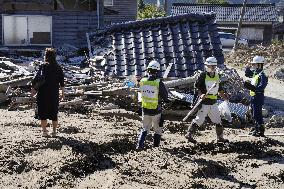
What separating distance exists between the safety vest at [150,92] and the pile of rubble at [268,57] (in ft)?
58.2

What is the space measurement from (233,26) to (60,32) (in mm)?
27056

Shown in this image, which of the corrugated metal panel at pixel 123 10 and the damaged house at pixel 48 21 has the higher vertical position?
the corrugated metal panel at pixel 123 10

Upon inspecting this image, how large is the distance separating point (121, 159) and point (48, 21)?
45.8 feet

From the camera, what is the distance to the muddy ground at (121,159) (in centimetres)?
668

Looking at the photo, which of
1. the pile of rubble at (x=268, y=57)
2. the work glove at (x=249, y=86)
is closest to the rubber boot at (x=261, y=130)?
the work glove at (x=249, y=86)

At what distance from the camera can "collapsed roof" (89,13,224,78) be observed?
15000 mm

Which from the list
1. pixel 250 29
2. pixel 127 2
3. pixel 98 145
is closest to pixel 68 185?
pixel 98 145

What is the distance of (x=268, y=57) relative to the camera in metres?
28.9

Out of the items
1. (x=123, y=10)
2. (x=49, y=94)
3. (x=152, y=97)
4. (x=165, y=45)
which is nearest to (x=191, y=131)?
(x=152, y=97)

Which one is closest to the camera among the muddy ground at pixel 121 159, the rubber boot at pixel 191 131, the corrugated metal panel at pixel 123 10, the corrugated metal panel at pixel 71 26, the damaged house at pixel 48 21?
the muddy ground at pixel 121 159

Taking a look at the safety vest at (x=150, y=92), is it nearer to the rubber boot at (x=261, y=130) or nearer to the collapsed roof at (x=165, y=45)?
the rubber boot at (x=261, y=130)

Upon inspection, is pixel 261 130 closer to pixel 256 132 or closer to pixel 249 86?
pixel 256 132

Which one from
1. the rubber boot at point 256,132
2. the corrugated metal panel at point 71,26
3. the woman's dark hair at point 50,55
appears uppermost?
the corrugated metal panel at point 71,26

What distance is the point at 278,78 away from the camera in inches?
969
